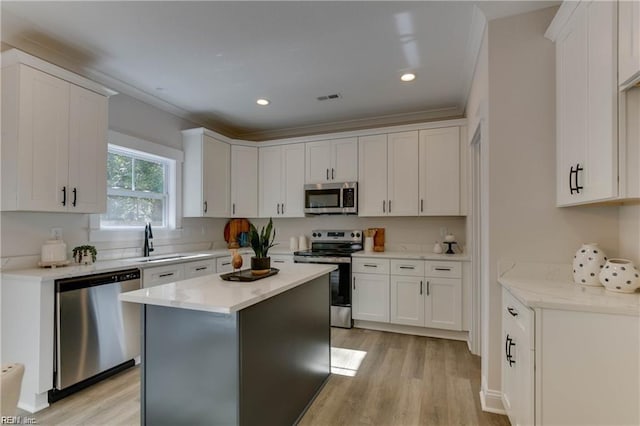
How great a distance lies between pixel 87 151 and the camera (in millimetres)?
2803

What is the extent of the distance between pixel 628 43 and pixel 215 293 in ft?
7.51

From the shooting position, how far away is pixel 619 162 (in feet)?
4.85

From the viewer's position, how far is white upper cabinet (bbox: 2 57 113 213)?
2355mm

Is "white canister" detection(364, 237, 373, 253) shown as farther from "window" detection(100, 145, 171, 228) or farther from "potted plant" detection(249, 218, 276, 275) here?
"window" detection(100, 145, 171, 228)

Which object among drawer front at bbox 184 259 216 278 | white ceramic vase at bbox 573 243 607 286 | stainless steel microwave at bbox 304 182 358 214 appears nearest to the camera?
white ceramic vase at bbox 573 243 607 286

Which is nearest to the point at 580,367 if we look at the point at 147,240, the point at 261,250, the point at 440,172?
the point at 261,250

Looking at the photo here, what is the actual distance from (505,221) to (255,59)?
7.97 feet

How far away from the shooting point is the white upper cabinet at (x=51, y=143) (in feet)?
7.73

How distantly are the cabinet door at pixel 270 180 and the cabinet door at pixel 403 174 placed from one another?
1.62 m

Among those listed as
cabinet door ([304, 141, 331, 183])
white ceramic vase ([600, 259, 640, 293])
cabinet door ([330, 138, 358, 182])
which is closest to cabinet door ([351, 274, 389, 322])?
cabinet door ([330, 138, 358, 182])

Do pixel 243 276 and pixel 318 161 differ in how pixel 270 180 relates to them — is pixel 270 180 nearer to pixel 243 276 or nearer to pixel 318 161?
pixel 318 161

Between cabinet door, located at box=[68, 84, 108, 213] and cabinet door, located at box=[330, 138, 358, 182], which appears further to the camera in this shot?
cabinet door, located at box=[330, 138, 358, 182]

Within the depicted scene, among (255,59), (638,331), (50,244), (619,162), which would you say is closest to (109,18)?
(255,59)

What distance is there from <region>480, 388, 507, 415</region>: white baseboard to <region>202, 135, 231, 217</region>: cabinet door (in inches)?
140
